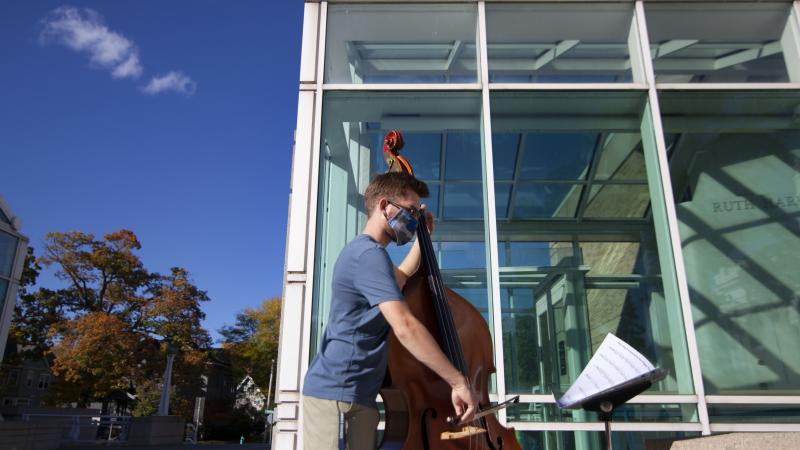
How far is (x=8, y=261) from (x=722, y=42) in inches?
634

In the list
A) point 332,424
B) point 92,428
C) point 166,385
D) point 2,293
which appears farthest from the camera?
point 166,385

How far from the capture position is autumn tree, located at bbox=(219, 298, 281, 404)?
3359 centimetres

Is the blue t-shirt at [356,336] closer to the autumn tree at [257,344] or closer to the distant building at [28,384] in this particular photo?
the autumn tree at [257,344]

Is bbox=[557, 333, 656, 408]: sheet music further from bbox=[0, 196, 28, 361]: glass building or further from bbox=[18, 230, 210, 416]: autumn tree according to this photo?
bbox=[18, 230, 210, 416]: autumn tree

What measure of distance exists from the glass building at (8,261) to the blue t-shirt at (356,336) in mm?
15436

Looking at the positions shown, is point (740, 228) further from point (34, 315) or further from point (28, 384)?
point (28, 384)

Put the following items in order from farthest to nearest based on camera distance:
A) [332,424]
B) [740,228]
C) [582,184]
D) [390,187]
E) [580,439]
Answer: [582,184], [740,228], [580,439], [390,187], [332,424]

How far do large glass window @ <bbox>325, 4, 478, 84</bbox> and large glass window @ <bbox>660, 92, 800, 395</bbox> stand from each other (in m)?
1.75

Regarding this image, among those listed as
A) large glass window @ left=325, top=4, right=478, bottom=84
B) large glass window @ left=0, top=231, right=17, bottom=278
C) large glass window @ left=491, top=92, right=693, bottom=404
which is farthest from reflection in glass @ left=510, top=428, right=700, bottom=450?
large glass window @ left=0, top=231, right=17, bottom=278

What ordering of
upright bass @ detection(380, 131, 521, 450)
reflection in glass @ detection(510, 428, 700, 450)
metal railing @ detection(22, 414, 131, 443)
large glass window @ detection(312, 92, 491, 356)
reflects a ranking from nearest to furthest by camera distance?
upright bass @ detection(380, 131, 521, 450) → reflection in glass @ detection(510, 428, 700, 450) → large glass window @ detection(312, 92, 491, 356) → metal railing @ detection(22, 414, 131, 443)

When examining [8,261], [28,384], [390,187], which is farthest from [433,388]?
[28,384]

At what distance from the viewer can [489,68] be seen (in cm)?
492

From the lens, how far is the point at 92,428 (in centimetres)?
1587

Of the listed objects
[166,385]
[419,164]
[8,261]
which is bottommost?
[166,385]
